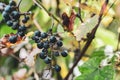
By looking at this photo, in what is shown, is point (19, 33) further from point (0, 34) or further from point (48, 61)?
point (0, 34)

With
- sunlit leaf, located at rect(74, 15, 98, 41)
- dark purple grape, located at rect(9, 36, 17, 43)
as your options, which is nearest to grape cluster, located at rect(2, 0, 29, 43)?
dark purple grape, located at rect(9, 36, 17, 43)

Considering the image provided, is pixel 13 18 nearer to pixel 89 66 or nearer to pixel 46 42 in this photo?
pixel 46 42

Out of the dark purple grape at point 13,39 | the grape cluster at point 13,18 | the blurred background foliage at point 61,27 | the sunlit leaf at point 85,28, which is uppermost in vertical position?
the grape cluster at point 13,18

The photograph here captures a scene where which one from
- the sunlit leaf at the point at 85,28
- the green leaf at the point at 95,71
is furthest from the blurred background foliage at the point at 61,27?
the green leaf at the point at 95,71

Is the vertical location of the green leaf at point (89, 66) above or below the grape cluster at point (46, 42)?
below

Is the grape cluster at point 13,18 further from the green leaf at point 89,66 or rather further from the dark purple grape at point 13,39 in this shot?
the green leaf at point 89,66

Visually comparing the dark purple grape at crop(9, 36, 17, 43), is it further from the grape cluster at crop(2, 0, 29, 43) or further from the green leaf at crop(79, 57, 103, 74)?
the green leaf at crop(79, 57, 103, 74)

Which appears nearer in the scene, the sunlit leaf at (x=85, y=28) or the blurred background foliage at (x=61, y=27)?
the sunlit leaf at (x=85, y=28)

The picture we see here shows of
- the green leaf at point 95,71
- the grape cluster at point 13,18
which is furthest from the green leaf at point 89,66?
the grape cluster at point 13,18

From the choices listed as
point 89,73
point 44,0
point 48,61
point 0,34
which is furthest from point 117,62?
point 44,0
